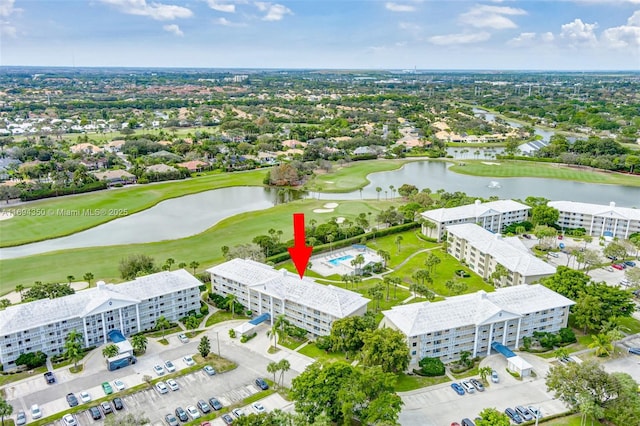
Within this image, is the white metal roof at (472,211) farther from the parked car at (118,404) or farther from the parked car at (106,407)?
the parked car at (106,407)

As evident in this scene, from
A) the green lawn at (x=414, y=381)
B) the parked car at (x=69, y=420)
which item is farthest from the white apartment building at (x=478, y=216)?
the parked car at (x=69, y=420)

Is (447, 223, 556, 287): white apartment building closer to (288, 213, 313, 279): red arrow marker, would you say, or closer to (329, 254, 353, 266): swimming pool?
(329, 254, 353, 266): swimming pool

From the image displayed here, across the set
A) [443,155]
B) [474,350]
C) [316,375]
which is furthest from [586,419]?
[443,155]

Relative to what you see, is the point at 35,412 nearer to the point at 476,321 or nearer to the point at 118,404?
the point at 118,404

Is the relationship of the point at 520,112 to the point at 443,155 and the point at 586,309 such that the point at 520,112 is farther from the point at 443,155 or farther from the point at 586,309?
the point at 586,309

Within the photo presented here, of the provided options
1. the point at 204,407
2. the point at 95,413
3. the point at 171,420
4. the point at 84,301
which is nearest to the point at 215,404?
the point at 204,407
